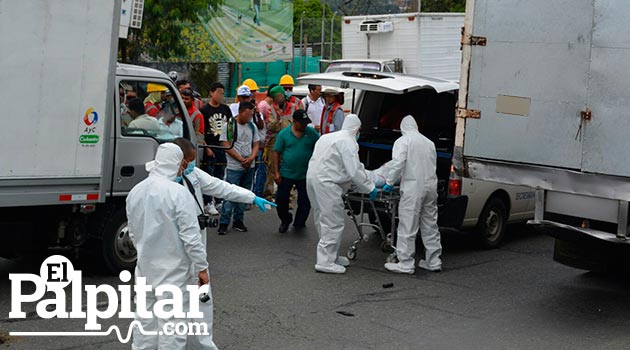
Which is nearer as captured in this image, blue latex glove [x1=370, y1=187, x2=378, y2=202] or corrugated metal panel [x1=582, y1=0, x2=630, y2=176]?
corrugated metal panel [x1=582, y1=0, x2=630, y2=176]

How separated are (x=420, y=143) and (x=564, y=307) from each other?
91.7 inches

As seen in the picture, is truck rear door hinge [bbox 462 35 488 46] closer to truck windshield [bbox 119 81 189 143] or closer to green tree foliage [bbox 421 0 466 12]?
truck windshield [bbox 119 81 189 143]

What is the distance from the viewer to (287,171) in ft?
40.5

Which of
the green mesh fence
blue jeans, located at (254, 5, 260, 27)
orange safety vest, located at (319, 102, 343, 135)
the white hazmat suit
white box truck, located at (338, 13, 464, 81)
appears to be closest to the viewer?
the white hazmat suit

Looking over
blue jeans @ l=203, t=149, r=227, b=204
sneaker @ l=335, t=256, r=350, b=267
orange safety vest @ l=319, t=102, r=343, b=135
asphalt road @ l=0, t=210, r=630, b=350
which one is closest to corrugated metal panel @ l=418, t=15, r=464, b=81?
orange safety vest @ l=319, t=102, r=343, b=135

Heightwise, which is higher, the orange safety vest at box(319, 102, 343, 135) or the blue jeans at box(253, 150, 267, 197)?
the orange safety vest at box(319, 102, 343, 135)

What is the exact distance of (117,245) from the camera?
9.80 m

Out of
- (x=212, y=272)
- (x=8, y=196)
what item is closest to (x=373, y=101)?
(x=212, y=272)

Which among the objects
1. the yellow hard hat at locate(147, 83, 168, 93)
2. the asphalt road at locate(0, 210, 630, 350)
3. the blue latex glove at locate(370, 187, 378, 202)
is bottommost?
the asphalt road at locate(0, 210, 630, 350)

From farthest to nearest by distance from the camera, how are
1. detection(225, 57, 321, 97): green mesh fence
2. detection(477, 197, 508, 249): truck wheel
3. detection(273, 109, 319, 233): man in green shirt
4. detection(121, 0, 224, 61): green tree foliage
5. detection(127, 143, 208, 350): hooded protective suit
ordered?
detection(225, 57, 321, 97): green mesh fence, detection(121, 0, 224, 61): green tree foliage, detection(273, 109, 319, 233): man in green shirt, detection(477, 197, 508, 249): truck wheel, detection(127, 143, 208, 350): hooded protective suit

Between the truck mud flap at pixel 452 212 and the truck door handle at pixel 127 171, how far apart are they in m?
3.43

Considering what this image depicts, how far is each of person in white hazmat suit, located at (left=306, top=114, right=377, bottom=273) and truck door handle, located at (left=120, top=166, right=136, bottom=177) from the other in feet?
6.18

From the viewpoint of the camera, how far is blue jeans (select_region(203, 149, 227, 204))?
12.7 m

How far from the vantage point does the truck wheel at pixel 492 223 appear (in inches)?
460
